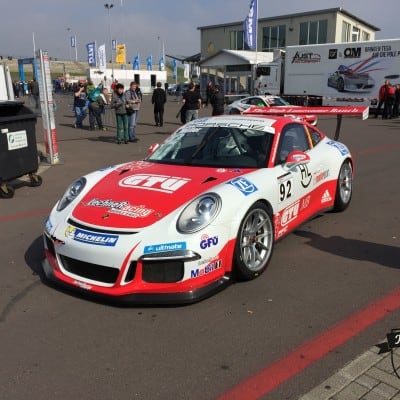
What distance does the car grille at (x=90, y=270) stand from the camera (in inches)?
132

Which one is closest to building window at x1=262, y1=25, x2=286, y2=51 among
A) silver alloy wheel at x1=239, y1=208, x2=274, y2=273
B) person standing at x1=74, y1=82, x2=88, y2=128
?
person standing at x1=74, y1=82, x2=88, y2=128

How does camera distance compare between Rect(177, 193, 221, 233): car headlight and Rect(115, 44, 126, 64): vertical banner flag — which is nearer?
Rect(177, 193, 221, 233): car headlight

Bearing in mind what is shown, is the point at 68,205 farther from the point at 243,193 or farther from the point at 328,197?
the point at 328,197

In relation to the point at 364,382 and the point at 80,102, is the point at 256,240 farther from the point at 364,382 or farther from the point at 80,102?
the point at 80,102

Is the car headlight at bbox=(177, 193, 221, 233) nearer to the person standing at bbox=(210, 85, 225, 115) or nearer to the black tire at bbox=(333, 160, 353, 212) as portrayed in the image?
the black tire at bbox=(333, 160, 353, 212)

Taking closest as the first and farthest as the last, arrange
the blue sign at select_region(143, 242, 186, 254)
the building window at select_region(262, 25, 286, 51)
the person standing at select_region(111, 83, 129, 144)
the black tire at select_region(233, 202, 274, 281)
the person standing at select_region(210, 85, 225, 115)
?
the blue sign at select_region(143, 242, 186, 254)
the black tire at select_region(233, 202, 274, 281)
the person standing at select_region(111, 83, 129, 144)
the person standing at select_region(210, 85, 225, 115)
the building window at select_region(262, 25, 286, 51)

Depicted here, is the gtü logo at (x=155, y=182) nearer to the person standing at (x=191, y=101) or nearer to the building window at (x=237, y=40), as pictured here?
the person standing at (x=191, y=101)

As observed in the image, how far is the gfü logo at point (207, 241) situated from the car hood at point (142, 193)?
371 mm

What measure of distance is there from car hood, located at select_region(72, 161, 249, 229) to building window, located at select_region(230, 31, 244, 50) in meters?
54.8

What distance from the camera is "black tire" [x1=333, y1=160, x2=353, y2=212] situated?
5730 millimetres

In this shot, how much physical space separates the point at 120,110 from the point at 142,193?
9.18 metres

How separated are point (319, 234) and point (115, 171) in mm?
2390

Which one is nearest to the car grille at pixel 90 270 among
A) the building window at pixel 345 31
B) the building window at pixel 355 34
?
the building window at pixel 345 31

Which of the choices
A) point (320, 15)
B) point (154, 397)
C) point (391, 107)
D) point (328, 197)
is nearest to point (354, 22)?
point (320, 15)
